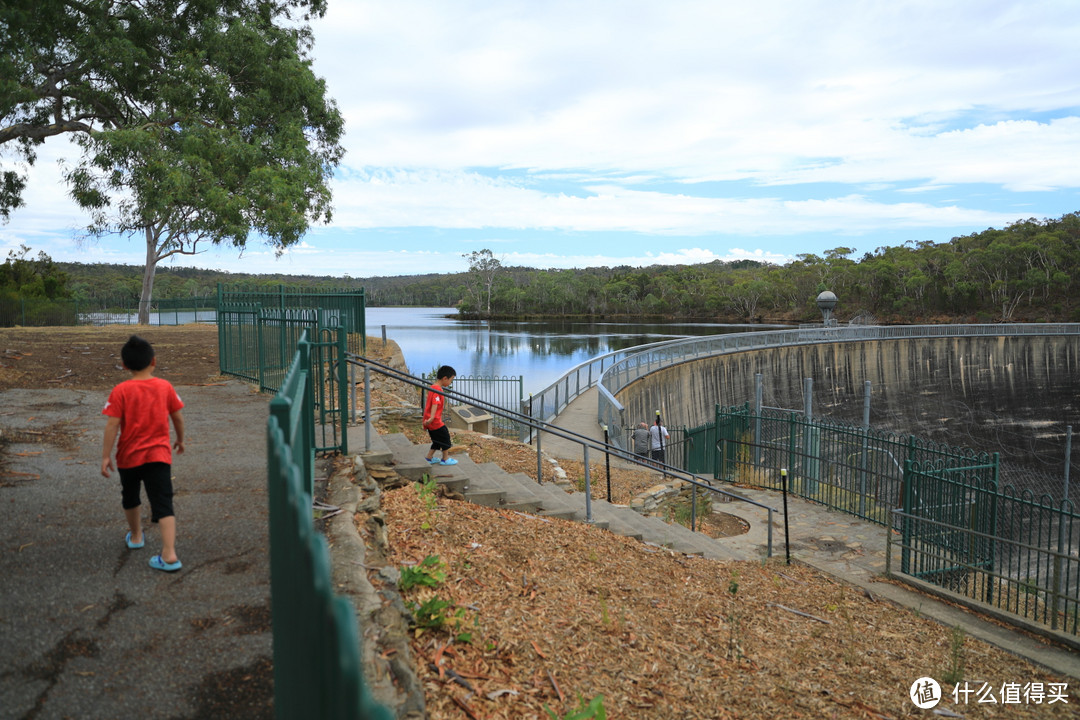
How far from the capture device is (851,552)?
33.9ft

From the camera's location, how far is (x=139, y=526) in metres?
4.64

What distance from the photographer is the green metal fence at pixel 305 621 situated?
41.6 inches

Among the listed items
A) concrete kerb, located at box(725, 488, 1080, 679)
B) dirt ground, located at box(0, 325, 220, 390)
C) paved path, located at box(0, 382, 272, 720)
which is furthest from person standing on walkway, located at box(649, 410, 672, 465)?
paved path, located at box(0, 382, 272, 720)

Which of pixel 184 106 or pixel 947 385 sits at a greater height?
pixel 184 106

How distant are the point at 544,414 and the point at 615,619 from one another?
14.3 m

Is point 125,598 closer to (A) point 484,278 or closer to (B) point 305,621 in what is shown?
(B) point 305,621

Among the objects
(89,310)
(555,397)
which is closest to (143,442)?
(555,397)

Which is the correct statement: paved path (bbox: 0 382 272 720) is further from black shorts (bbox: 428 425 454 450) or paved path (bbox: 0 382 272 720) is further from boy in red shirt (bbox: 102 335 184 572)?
black shorts (bbox: 428 425 454 450)

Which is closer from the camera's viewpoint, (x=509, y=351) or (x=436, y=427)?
(x=436, y=427)

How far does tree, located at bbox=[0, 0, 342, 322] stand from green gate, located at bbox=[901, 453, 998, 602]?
19542 millimetres

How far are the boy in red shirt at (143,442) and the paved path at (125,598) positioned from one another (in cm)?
33

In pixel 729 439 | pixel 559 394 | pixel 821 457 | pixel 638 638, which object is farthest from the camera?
pixel 559 394

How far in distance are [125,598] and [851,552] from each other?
9442mm

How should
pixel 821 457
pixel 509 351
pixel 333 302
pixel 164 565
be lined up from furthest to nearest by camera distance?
1. pixel 509 351
2. pixel 333 302
3. pixel 821 457
4. pixel 164 565
